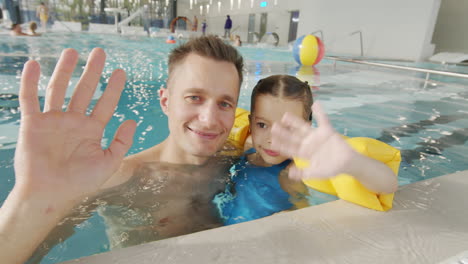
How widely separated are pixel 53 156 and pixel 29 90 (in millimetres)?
220

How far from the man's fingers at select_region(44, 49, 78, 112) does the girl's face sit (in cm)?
94

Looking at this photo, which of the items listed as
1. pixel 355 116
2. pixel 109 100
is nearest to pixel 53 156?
pixel 109 100

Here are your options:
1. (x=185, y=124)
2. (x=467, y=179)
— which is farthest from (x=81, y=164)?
(x=467, y=179)

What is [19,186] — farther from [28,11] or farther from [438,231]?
[28,11]

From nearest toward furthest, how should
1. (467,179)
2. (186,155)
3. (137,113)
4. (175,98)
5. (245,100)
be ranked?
(467,179), (175,98), (186,155), (137,113), (245,100)

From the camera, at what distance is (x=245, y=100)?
15.9ft

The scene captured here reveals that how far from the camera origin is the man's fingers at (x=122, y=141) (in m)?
1.15

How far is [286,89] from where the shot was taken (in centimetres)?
167

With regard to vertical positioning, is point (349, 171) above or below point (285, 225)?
above

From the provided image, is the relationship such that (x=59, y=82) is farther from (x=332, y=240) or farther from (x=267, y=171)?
(x=267, y=171)

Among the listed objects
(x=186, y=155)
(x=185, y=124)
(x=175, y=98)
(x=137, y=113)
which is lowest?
(x=137, y=113)

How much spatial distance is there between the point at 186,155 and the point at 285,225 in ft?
2.77

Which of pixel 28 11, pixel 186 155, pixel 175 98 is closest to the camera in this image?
pixel 175 98

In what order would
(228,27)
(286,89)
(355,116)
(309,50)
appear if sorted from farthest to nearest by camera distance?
(228,27) < (309,50) < (355,116) < (286,89)
